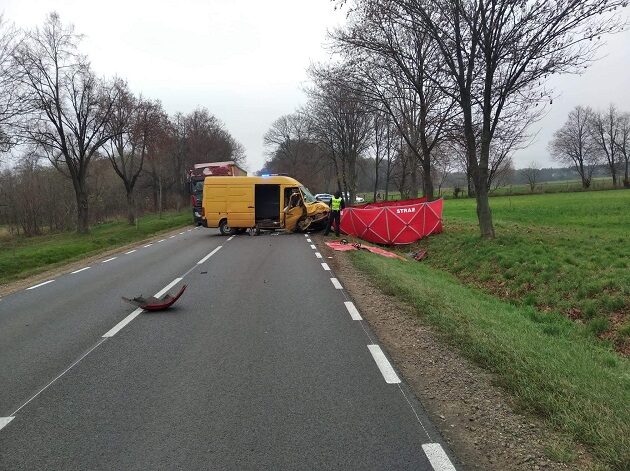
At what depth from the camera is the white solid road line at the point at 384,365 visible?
4785 mm

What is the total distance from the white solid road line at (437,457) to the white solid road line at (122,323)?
4.86m

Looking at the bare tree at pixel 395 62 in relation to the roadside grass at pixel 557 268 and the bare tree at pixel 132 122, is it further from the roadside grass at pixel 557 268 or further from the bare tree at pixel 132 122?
the bare tree at pixel 132 122

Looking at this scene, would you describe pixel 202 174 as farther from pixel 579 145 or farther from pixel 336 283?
pixel 579 145

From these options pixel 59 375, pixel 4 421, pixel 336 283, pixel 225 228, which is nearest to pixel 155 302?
pixel 59 375

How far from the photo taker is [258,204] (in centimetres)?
2345

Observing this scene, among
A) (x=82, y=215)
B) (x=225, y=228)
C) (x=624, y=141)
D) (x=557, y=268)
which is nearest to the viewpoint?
(x=557, y=268)

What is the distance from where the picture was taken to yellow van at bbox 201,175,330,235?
74.7ft

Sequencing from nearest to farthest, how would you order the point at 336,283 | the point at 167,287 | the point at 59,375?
the point at 59,375 → the point at 336,283 → the point at 167,287

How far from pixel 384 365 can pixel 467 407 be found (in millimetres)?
1215

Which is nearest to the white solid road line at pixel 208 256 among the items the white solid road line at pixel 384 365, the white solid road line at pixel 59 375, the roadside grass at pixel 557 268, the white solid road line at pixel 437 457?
the roadside grass at pixel 557 268

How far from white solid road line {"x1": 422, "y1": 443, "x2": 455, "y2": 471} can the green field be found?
3.22ft

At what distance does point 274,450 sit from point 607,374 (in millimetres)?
3688

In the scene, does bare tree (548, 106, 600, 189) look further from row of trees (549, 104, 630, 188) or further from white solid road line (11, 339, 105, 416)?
white solid road line (11, 339, 105, 416)

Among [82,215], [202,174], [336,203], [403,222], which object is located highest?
[202,174]
